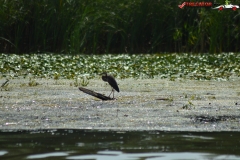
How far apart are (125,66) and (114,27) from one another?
2.45 meters

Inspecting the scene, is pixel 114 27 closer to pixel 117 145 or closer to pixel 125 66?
pixel 125 66

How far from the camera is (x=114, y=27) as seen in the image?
1555 cm

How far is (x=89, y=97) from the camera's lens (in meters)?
8.77

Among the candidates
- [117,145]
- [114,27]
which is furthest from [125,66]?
[117,145]

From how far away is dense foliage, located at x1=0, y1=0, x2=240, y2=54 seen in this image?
15500 millimetres

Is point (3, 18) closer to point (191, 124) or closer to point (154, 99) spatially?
point (154, 99)

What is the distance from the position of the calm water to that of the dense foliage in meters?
9.73

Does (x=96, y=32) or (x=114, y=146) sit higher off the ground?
(x=96, y=32)

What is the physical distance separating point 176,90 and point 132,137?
418cm

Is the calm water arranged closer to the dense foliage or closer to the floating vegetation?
the floating vegetation

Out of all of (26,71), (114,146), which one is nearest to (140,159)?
(114,146)

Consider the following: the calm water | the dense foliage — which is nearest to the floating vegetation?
the dense foliage

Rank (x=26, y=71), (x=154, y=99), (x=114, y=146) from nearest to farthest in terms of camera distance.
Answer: (x=114, y=146) → (x=154, y=99) → (x=26, y=71)

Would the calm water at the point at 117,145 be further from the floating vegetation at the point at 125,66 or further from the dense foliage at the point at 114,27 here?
the dense foliage at the point at 114,27
